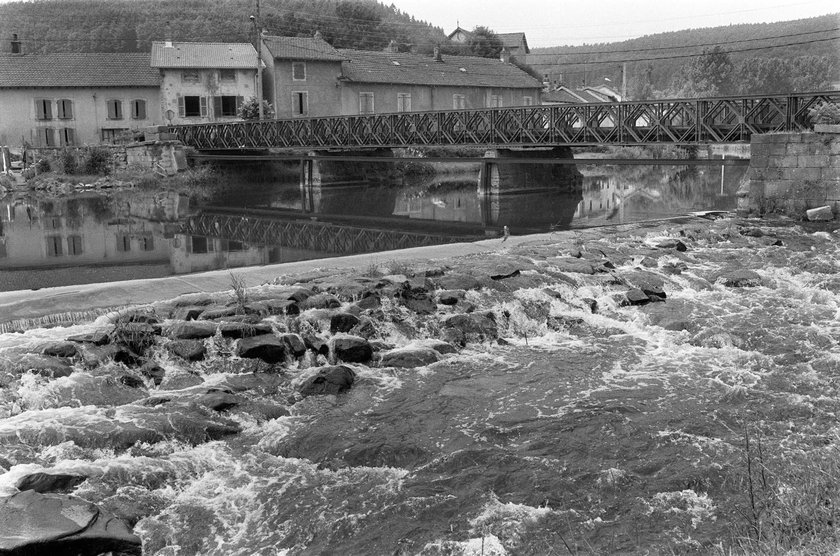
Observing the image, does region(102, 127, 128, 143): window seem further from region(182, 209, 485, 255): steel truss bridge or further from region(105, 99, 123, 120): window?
region(182, 209, 485, 255): steel truss bridge

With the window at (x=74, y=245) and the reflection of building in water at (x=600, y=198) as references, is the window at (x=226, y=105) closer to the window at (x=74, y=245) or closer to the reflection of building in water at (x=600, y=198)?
the reflection of building in water at (x=600, y=198)

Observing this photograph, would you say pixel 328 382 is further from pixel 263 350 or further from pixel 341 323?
pixel 341 323

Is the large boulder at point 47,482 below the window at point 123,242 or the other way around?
below

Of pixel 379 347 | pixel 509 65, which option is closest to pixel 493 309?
pixel 379 347

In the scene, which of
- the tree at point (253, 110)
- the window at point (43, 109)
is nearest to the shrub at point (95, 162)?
the window at point (43, 109)

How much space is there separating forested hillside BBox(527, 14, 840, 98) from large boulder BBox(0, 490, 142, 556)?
67.8 m

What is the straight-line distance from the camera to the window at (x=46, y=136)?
43625mm

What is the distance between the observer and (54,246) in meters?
21.2

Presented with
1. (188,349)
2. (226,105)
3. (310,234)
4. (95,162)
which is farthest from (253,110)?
(188,349)

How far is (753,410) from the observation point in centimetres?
784

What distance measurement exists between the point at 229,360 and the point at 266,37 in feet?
131

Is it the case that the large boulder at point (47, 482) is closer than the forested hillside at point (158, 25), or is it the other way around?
the large boulder at point (47, 482)

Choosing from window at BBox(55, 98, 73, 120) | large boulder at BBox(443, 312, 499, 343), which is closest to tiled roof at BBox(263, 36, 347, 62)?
window at BBox(55, 98, 73, 120)

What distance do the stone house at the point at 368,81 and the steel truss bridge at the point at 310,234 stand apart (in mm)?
→ 19949
